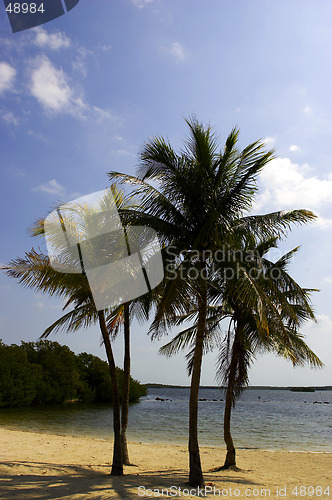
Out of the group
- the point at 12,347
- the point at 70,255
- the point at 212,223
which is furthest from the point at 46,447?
the point at 12,347

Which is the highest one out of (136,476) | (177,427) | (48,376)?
(136,476)

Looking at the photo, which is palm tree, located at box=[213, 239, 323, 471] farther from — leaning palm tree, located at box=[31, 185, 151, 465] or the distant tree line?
the distant tree line

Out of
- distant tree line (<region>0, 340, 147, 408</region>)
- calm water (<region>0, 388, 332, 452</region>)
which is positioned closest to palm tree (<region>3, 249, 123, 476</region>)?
calm water (<region>0, 388, 332, 452</region>)

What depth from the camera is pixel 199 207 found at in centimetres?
885

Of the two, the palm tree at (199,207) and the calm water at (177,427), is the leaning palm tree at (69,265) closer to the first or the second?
the palm tree at (199,207)

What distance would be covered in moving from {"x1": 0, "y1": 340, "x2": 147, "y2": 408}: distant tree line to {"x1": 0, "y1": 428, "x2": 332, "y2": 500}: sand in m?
33.5

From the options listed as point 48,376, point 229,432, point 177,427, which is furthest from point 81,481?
point 48,376

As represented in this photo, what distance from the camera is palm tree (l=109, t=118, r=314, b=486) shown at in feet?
28.4

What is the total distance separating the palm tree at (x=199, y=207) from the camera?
8.65 meters

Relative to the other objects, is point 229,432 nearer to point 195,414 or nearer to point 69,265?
point 195,414

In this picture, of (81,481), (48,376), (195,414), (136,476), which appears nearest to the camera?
(195,414)

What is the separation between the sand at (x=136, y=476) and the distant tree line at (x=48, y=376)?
1320 inches

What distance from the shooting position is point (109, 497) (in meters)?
6.74

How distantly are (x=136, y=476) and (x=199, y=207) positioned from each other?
22.3ft
